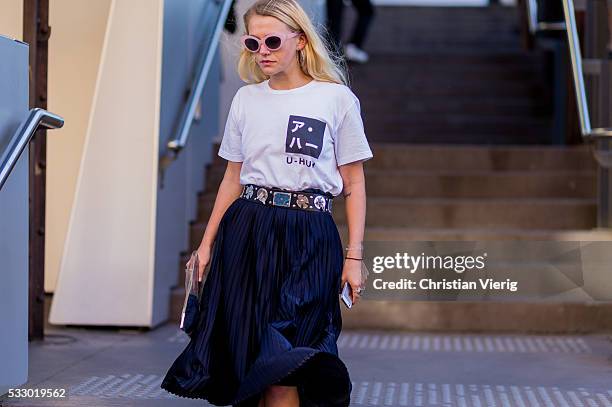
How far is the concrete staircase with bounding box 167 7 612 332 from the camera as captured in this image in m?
5.64

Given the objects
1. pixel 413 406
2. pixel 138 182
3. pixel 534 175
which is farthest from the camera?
pixel 534 175

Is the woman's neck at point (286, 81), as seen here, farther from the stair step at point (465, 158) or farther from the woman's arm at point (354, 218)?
the stair step at point (465, 158)

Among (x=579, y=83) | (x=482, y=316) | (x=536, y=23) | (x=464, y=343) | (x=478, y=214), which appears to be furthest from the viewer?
(x=536, y=23)

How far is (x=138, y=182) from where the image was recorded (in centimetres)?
548

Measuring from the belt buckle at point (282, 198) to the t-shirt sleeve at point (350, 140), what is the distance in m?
0.18

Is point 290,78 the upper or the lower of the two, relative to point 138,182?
upper

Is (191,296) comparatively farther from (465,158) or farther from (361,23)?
(361,23)

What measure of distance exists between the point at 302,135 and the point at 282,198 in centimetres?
19

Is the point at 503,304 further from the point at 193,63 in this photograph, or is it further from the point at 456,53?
the point at 456,53

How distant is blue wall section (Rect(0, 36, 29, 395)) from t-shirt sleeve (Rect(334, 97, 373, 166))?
3.60 ft

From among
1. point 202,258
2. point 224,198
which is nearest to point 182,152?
point 224,198

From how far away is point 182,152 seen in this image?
240 inches

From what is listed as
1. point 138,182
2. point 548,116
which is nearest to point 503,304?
point 138,182

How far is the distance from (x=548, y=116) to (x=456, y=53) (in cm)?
195
